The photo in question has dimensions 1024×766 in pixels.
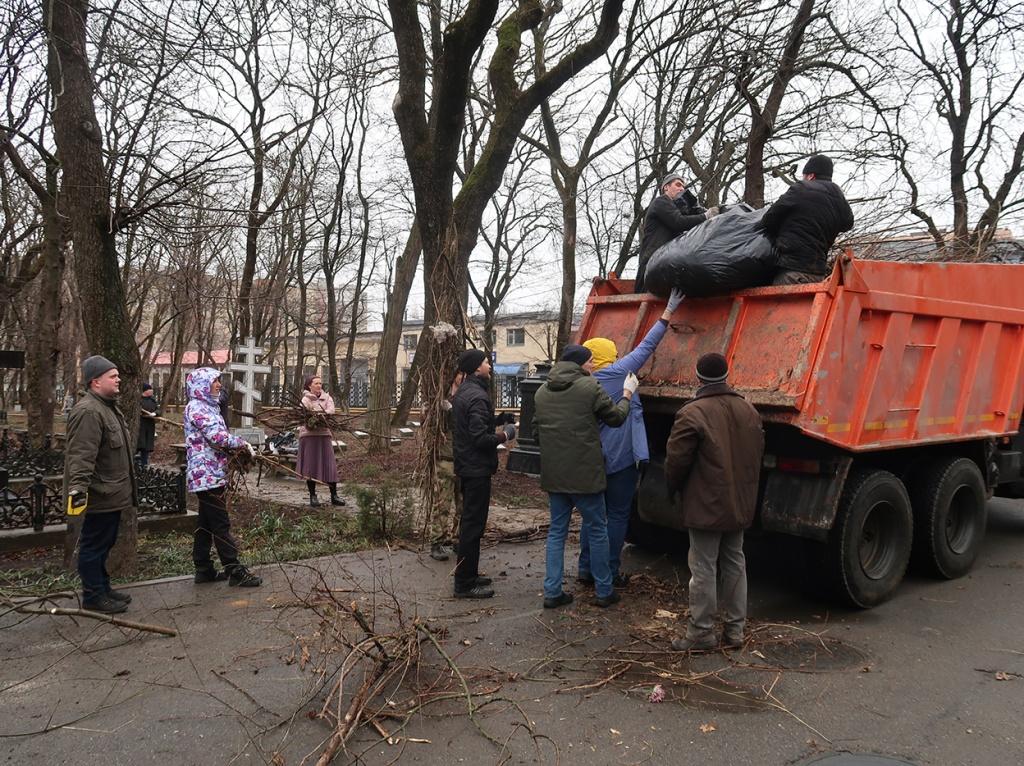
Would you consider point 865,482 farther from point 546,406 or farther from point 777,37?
point 777,37

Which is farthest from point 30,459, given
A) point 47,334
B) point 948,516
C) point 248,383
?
point 948,516

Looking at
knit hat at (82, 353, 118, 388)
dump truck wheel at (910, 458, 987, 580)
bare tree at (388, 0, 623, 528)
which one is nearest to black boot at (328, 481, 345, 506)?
bare tree at (388, 0, 623, 528)

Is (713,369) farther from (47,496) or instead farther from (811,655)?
(47,496)

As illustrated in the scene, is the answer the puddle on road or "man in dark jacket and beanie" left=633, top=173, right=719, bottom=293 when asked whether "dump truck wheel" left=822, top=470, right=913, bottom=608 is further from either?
"man in dark jacket and beanie" left=633, top=173, right=719, bottom=293

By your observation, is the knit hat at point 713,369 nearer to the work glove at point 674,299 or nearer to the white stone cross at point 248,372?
the work glove at point 674,299

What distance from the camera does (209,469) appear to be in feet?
18.5

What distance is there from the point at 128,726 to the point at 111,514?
2.09 m

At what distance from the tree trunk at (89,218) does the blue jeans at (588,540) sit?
11.4 ft

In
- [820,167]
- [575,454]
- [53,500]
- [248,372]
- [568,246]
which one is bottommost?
[53,500]

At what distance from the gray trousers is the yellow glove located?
4024 millimetres

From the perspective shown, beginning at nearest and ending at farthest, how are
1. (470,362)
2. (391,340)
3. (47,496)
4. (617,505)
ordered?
(617,505), (470,362), (47,496), (391,340)

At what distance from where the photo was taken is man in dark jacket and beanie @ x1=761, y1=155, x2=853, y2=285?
197 inches

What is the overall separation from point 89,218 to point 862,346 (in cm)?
599

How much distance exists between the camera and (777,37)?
10.6 metres
